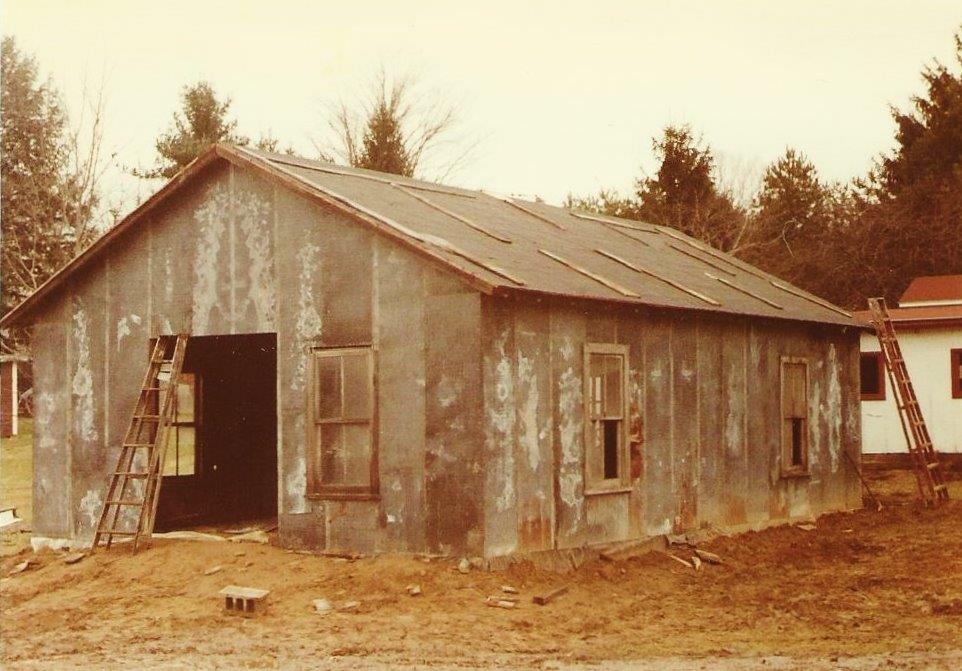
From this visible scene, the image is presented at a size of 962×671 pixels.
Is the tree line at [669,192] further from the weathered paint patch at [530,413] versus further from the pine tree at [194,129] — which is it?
the weathered paint patch at [530,413]

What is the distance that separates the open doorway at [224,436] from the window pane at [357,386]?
10.3 ft

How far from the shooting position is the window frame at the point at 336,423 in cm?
1424

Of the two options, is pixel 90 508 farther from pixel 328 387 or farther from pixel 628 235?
pixel 628 235

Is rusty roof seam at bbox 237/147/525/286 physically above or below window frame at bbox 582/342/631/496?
above

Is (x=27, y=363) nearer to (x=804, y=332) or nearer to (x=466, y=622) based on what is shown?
(x=804, y=332)

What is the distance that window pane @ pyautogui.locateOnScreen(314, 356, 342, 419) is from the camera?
576 inches

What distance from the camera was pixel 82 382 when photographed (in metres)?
16.8

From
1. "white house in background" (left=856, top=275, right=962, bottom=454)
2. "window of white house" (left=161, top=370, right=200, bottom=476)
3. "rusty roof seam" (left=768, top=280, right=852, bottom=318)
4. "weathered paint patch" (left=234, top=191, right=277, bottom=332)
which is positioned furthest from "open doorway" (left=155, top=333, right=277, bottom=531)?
"white house in background" (left=856, top=275, right=962, bottom=454)

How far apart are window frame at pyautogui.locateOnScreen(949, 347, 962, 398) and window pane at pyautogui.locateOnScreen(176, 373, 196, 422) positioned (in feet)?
55.3

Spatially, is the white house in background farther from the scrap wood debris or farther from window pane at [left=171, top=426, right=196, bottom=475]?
the scrap wood debris

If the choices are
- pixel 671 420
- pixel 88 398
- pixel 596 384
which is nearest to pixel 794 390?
pixel 671 420

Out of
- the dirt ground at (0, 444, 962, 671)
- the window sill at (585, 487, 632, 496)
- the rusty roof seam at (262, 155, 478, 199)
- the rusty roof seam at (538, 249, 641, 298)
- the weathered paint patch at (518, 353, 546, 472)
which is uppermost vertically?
the rusty roof seam at (262, 155, 478, 199)

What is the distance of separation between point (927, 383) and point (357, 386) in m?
17.4

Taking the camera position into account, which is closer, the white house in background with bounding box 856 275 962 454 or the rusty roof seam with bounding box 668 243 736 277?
the rusty roof seam with bounding box 668 243 736 277
